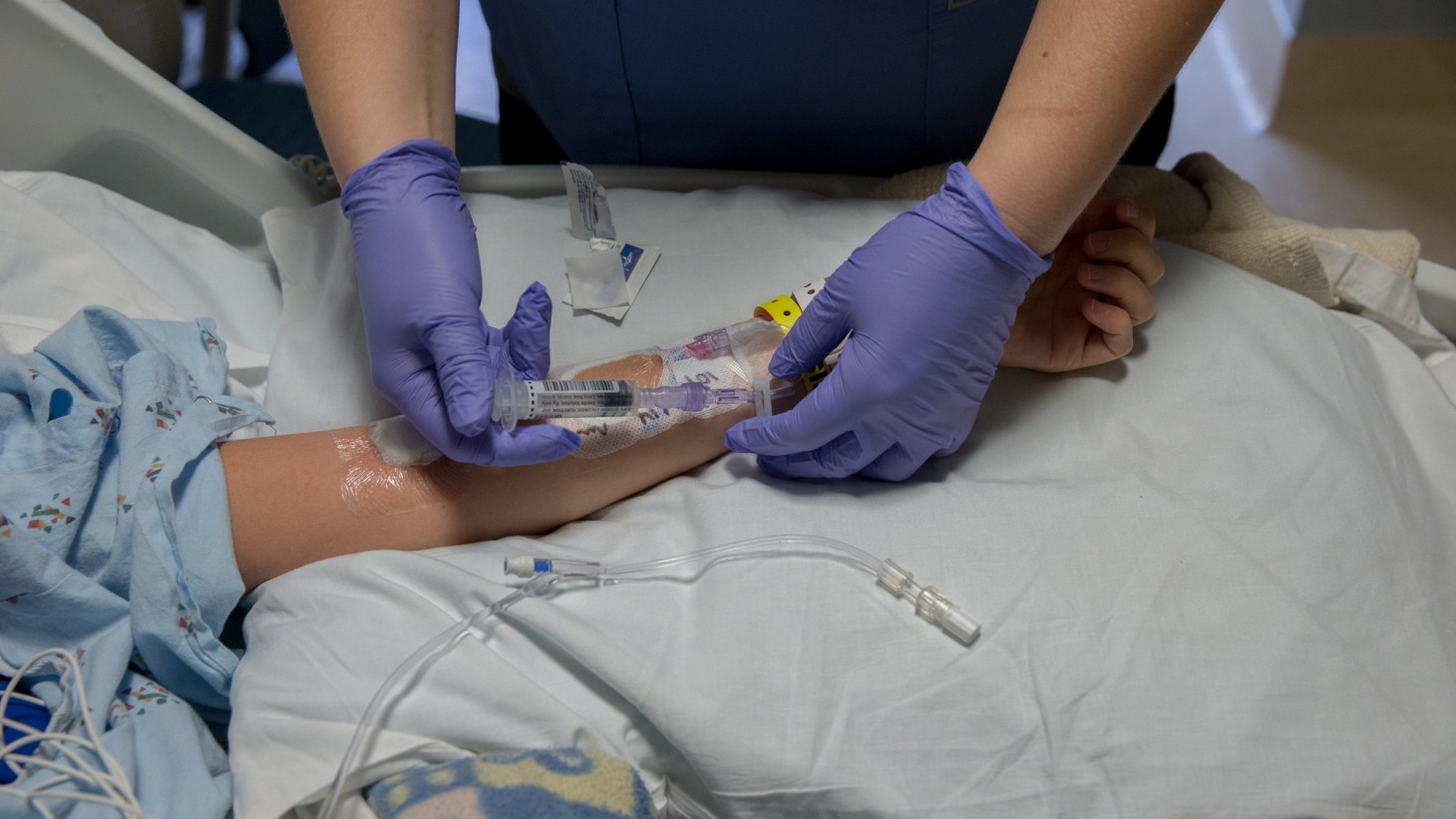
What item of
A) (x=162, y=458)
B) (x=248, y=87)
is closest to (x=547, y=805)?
(x=162, y=458)

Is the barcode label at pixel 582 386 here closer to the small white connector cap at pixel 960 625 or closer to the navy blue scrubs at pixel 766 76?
the small white connector cap at pixel 960 625

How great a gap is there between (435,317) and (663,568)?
358 mm

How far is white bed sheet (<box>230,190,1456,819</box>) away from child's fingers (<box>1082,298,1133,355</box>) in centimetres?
6

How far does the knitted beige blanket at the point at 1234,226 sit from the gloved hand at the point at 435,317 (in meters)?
0.65

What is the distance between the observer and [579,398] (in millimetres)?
1031

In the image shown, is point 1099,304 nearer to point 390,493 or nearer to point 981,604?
point 981,604

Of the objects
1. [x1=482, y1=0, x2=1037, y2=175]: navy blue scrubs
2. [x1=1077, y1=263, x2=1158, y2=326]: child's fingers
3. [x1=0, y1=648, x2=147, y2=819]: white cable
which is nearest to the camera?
[x1=0, y1=648, x2=147, y2=819]: white cable

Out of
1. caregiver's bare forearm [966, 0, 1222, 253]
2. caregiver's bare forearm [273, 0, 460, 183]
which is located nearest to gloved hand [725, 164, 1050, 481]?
caregiver's bare forearm [966, 0, 1222, 253]

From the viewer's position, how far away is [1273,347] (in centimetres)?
122

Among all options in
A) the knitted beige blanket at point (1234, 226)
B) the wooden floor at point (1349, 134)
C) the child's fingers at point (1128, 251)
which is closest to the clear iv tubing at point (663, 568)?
the child's fingers at point (1128, 251)

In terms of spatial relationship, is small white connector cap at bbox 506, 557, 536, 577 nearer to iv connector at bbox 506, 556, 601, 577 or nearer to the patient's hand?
iv connector at bbox 506, 556, 601, 577

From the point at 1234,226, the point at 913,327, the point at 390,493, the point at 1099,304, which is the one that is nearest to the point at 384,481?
the point at 390,493

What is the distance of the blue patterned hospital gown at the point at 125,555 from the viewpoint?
0.91 meters

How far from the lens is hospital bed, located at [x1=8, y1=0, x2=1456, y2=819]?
91cm
